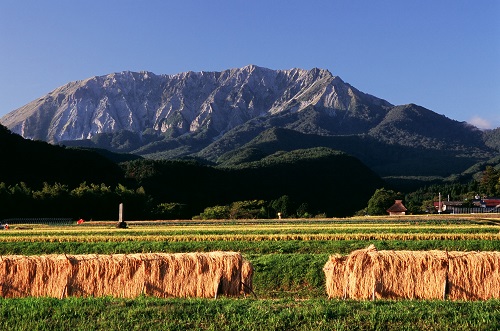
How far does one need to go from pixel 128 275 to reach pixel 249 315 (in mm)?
6679

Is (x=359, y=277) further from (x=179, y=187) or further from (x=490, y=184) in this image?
(x=490, y=184)

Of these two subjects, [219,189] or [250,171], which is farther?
[250,171]

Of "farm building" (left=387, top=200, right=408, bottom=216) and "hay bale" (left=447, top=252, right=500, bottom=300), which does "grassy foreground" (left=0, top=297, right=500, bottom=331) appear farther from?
"farm building" (left=387, top=200, right=408, bottom=216)

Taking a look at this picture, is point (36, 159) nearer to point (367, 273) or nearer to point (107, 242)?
point (107, 242)

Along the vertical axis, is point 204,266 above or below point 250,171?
below

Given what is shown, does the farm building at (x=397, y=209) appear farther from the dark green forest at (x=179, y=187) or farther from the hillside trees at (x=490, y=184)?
the hillside trees at (x=490, y=184)

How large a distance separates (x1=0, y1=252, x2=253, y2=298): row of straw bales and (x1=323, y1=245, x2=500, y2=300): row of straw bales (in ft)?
11.5

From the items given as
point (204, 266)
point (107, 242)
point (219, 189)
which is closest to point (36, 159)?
point (219, 189)

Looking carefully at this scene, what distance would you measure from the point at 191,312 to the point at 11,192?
2896 inches

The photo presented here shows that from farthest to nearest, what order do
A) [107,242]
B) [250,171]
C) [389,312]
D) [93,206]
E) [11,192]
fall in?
[250,171] → [93,206] → [11,192] → [107,242] → [389,312]

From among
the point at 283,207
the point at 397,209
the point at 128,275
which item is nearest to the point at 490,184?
the point at 397,209

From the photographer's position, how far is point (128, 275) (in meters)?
20.4

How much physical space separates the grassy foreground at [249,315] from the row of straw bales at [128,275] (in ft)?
11.0

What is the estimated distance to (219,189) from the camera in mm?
149375
